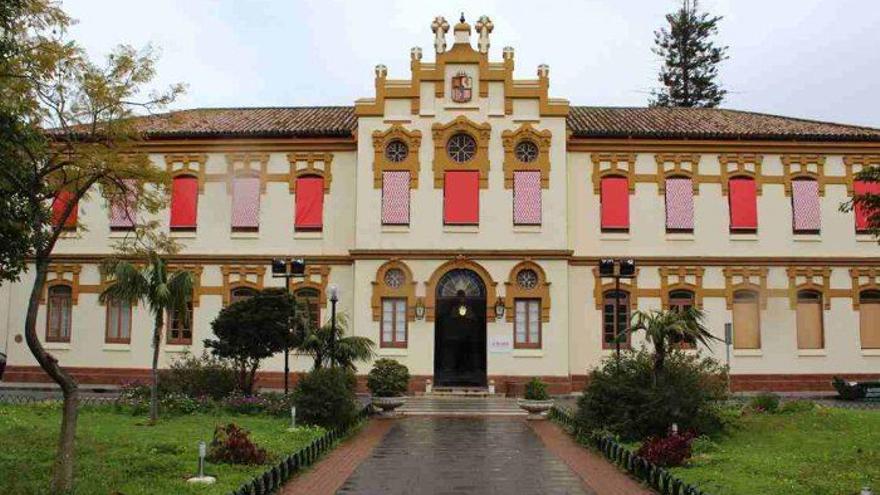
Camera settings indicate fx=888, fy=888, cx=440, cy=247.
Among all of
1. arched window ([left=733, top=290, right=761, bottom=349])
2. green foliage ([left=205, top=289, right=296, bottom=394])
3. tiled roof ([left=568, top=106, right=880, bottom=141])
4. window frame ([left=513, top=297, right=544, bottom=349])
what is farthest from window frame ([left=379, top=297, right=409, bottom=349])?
arched window ([left=733, top=290, right=761, bottom=349])

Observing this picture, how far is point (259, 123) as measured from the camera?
34.4m

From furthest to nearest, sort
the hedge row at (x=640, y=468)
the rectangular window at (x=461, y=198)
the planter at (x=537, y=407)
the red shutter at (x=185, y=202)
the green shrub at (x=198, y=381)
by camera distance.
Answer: the red shutter at (x=185, y=202), the rectangular window at (x=461, y=198), the planter at (x=537, y=407), the green shrub at (x=198, y=381), the hedge row at (x=640, y=468)

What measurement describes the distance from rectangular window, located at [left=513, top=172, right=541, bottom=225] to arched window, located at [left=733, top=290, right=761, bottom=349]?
804cm

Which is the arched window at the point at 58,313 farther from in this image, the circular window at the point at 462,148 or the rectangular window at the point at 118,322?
the circular window at the point at 462,148

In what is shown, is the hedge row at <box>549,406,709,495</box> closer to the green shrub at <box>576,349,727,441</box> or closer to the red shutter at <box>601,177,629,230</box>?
the green shrub at <box>576,349,727,441</box>

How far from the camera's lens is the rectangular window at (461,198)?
3200 centimetres

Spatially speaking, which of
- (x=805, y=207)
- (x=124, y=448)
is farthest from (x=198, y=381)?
(x=805, y=207)

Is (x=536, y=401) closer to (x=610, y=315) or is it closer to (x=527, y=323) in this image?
(x=527, y=323)

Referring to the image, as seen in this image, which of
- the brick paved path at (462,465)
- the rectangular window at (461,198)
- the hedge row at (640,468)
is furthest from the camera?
the rectangular window at (461,198)

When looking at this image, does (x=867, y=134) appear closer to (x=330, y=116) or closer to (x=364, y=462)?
(x=330, y=116)

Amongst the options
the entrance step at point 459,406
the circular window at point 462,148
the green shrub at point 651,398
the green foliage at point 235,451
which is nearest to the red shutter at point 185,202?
the circular window at point 462,148

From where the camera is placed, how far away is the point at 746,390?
31844mm

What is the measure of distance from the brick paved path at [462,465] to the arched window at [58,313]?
673 inches

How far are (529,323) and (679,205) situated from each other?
7.19 m
